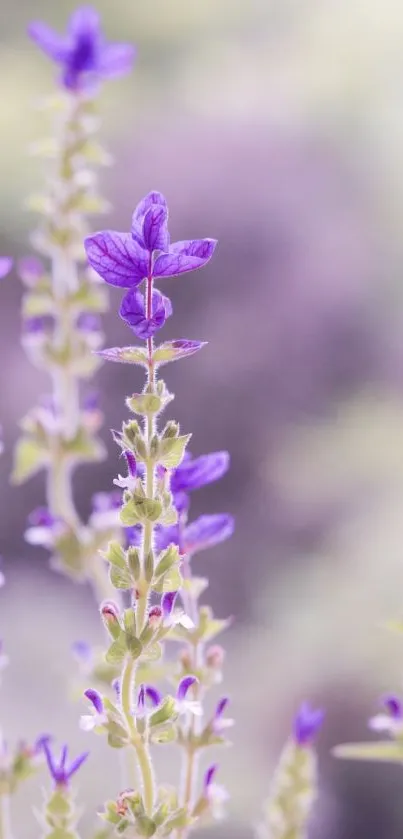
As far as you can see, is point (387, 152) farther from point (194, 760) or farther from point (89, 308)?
point (194, 760)

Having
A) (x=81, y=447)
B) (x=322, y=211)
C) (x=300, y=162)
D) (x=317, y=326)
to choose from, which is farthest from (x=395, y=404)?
(x=81, y=447)

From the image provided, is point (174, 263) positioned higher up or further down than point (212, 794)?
higher up

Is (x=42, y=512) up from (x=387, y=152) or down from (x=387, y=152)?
down

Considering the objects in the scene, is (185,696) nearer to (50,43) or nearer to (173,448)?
(173,448)

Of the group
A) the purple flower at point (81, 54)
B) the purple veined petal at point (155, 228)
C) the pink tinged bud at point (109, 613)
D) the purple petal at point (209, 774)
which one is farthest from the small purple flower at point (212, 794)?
the purple flower at point (81, 54)

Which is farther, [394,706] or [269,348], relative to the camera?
[269,348]

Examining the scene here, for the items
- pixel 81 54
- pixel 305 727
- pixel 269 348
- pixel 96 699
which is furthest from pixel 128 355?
pixel 269 348
